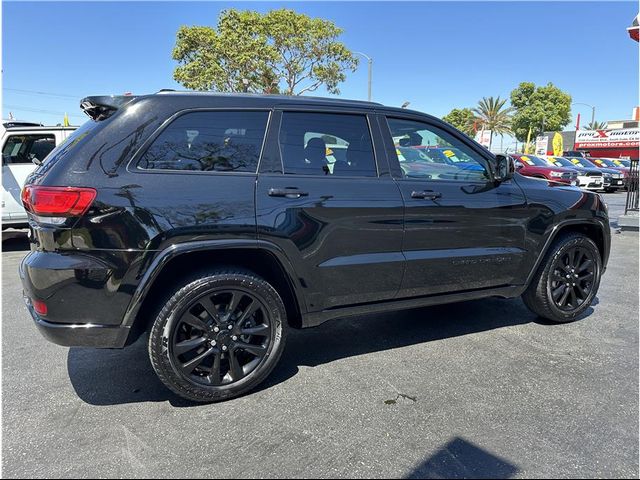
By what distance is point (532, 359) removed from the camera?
336cm

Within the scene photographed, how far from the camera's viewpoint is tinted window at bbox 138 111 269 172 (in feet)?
8.62

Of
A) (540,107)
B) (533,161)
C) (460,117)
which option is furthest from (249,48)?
(460,117)

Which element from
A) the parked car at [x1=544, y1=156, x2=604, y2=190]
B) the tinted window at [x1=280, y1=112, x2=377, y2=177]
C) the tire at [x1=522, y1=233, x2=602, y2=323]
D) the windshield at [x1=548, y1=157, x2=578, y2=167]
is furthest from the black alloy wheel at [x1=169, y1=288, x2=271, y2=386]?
the windshield at [x1=548, y1=157, x2=578, y2=167]

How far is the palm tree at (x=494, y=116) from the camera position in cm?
5075

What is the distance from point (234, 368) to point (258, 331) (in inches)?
10.7

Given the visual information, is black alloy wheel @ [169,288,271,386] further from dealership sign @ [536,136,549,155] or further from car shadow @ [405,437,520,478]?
dealership sign @ [536,136,549,155]

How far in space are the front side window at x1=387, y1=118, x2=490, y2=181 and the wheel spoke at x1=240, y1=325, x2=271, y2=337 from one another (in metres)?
1.48

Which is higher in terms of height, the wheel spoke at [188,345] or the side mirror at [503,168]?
the side mirror at [503,168]

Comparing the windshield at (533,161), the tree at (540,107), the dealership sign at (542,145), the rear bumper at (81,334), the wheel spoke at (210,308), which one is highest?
the tree at (540,107)

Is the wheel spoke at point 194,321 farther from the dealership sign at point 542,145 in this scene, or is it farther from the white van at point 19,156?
the dealership sign at point 542,145

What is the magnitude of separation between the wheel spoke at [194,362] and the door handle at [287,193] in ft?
3.42

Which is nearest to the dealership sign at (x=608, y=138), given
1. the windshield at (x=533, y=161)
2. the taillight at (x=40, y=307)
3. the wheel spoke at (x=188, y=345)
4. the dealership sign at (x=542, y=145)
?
the dealership sign at (x=542, y=145)

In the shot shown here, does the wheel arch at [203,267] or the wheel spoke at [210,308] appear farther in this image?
the wheel spoke at [210,308]

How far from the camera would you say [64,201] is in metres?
2.40
